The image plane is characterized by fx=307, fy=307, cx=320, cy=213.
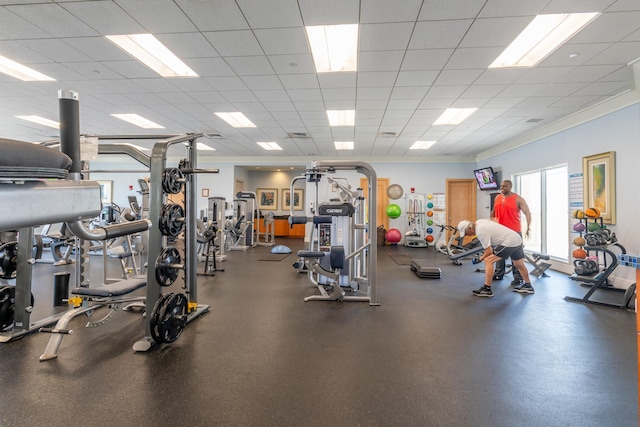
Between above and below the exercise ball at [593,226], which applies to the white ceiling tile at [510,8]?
above

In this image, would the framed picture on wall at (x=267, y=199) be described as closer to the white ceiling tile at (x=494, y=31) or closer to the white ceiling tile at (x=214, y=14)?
the white ceiling tile at (x=214, y=14)

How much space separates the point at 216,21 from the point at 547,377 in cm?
382

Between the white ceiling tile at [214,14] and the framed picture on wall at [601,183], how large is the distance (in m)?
5.17

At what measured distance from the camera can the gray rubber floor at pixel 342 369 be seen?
5.45 ft

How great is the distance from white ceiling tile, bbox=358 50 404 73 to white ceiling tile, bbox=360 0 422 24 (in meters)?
0.56

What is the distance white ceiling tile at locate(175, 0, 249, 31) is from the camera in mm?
2558

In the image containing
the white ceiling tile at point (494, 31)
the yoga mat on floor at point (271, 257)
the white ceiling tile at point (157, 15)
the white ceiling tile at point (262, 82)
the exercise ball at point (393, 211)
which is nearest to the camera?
the white ceiling tile at point (157, 15)

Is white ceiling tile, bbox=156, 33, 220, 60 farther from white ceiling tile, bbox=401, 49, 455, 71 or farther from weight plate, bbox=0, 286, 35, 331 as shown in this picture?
weight plate, bbox=0, 286, 35, 331

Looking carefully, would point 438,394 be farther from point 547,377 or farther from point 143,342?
point 143,342

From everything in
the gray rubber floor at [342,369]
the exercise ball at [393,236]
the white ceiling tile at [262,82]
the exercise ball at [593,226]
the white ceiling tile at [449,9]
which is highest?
the white ceiling tile at [262,82]

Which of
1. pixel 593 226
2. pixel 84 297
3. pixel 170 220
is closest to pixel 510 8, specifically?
pixel 170 220

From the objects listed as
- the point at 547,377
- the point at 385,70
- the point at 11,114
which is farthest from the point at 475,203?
the point at 11,114

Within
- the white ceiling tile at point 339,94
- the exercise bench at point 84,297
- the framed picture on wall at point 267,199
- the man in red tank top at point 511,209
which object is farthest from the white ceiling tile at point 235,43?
the framed picture on wall at point 267,199

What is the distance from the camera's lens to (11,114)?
5.69 meters
